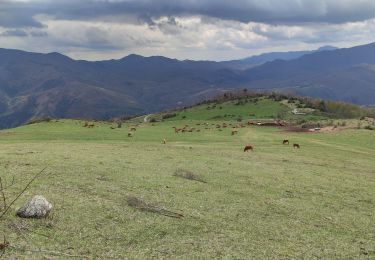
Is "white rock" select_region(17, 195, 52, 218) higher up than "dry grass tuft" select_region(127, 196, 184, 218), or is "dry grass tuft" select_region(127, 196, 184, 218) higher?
"white rock" select_region(17, 195, 52, 218)

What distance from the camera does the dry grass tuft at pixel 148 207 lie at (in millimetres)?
19442

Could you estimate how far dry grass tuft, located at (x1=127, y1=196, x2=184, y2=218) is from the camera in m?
19.4

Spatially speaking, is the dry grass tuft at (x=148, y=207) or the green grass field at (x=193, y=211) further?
the dry grass tuft at (x=148, y=207)

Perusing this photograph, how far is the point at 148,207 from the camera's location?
786 inches

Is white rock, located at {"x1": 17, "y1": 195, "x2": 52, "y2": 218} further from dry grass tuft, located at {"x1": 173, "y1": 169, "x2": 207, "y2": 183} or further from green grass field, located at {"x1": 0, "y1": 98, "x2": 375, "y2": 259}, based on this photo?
dry grass tuft, located at {"x1": 173, "y1": 169, "x2": 207, "y2": 183}

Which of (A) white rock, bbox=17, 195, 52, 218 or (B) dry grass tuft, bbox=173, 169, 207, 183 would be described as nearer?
(A) white rock, bbox=17, 195, 52, 218

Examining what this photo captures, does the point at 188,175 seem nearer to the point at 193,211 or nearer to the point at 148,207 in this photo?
the point at 193,211

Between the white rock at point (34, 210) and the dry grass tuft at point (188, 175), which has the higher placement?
the white rock at point (34, 210)

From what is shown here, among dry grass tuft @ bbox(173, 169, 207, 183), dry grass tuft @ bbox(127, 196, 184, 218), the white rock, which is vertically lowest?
dry grass tuft @ bbox(173, 169, 207, 183)

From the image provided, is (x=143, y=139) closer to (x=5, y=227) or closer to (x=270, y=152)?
(x=270, y=152)

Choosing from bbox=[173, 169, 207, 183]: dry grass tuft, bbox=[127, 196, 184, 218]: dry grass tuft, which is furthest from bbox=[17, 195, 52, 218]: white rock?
bbox=[173, 169, 207, 183]: dry grass tuft

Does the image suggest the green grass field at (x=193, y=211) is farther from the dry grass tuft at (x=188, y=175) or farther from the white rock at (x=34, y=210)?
the dry grass tuft at (x=188, y=175)

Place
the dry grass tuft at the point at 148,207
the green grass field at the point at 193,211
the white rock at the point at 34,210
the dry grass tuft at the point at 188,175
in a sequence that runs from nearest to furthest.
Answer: the green grass field at the point at 193,211 → the white rock at the point at 34,210 → the dry grass tuft at the point at 148,207 → the dry grass tuft at the point at 188,175

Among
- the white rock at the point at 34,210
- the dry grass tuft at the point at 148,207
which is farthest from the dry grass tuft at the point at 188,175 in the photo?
the white rock at the point at 34,210
